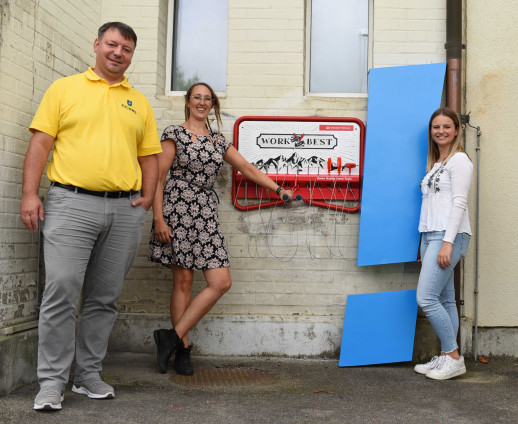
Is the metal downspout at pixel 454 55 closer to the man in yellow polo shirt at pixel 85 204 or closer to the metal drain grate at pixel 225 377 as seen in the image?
the metal drain grate at pixel 225 377

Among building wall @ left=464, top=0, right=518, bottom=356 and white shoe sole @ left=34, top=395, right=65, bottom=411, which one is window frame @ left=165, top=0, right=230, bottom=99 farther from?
white shoe sole @ left=34, top=395, right=65, bottom=411

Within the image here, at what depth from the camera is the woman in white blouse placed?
13.1 ft

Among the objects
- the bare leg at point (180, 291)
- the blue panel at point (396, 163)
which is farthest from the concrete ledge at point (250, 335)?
the blue panel at point (396, 163)

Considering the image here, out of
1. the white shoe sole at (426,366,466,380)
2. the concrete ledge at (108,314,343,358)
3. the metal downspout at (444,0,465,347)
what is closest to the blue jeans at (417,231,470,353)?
the white shoe sole at (426,366,466,380)

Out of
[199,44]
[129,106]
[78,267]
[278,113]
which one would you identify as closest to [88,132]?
[129,106]

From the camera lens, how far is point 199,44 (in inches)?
199

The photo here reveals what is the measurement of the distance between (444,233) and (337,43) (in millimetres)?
1935

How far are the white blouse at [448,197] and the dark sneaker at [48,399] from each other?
8.69 feet

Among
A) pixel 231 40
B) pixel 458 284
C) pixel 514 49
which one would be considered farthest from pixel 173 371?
pixel 514 49

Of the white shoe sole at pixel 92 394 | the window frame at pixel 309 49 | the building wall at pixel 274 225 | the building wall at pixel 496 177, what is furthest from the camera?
the window frame at pixel 309 49

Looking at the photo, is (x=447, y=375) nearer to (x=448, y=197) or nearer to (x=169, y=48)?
(x=448, y=197)

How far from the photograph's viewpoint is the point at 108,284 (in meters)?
3.50

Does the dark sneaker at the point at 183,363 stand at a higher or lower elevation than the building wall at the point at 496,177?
lower

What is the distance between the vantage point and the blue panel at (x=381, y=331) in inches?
174
